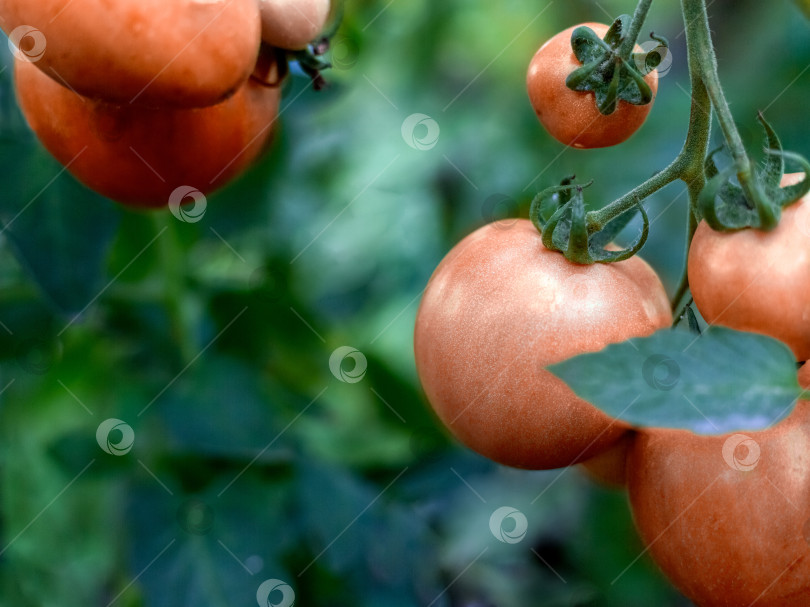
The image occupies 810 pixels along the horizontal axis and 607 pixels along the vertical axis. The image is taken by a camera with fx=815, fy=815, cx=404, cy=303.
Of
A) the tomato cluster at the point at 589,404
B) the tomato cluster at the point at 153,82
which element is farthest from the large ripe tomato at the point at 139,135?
the tomato cluster at the point at 589,404

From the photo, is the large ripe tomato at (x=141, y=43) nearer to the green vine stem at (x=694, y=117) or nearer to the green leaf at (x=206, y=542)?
the green vine stem at (x=694, y=117)

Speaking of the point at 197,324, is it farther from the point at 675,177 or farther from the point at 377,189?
the point at 675,177

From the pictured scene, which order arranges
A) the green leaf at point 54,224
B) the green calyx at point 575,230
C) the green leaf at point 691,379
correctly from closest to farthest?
the green leaf at point 691,379 < the green calyx at point 575,230 < the green leaf at point 54,224

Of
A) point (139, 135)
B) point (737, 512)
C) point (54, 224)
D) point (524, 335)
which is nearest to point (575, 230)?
point (524, 335)

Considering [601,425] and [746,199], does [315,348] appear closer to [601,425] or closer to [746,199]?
[601,425]

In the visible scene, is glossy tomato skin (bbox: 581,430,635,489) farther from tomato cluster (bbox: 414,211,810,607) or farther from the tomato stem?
the tomato stem
